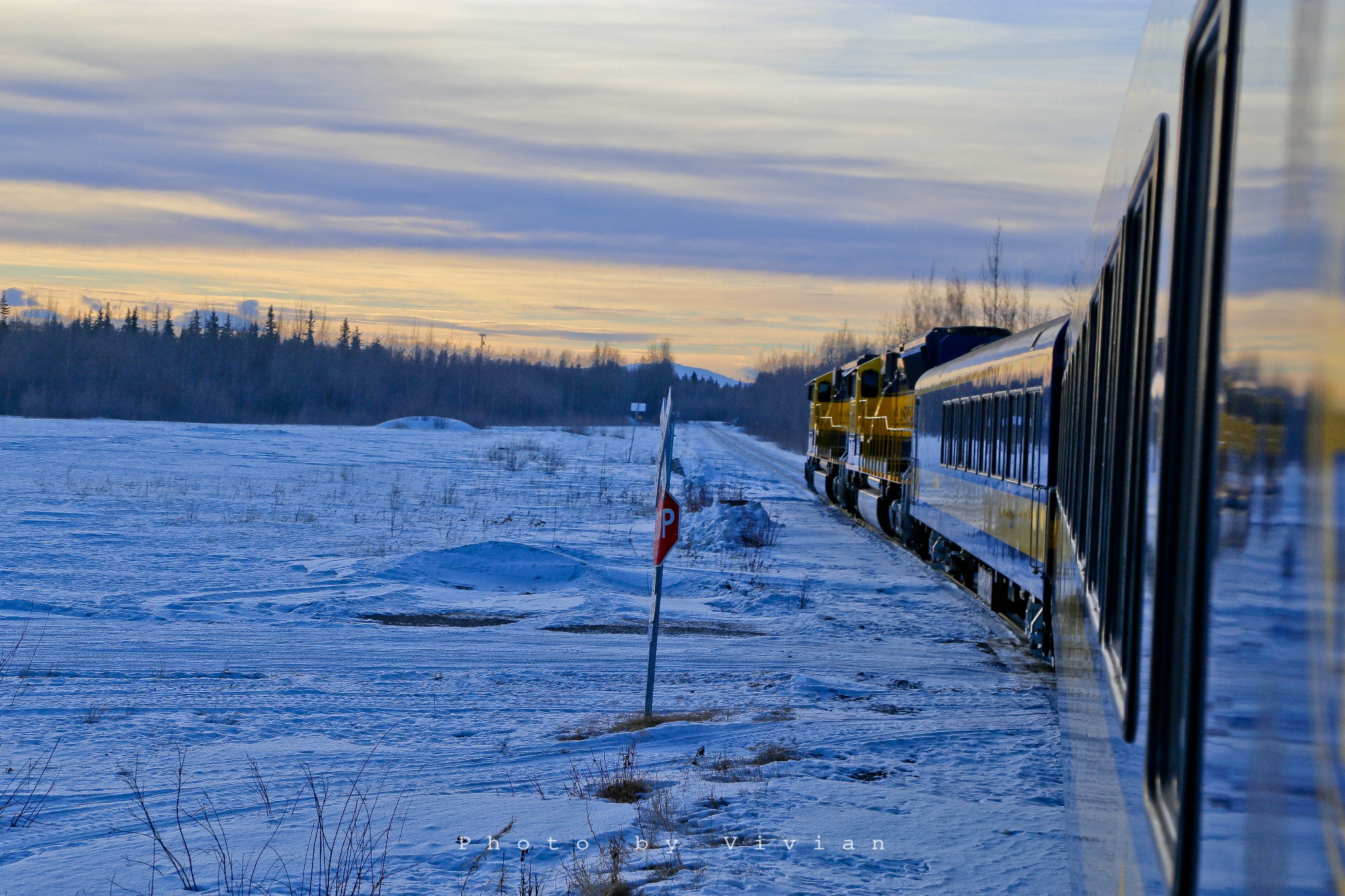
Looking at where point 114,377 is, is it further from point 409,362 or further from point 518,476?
point 518,476

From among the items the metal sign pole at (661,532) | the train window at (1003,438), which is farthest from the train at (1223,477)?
the train window at (1003,438)

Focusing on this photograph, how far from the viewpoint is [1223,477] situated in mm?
1294

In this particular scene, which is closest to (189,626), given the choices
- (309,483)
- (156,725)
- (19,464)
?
(156,725)

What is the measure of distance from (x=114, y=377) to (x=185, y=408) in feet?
52.4

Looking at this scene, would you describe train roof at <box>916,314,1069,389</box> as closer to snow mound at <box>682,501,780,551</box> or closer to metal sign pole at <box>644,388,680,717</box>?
metal sign pole at <box>644,388,680,717</box>

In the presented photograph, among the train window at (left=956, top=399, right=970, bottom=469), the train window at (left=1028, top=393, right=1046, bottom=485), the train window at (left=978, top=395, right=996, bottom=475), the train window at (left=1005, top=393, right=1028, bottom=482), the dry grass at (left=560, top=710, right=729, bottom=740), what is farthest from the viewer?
the train window at (left=956, top=399, right=970, bottom=469)

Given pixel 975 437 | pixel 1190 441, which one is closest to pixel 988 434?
pixel 975 437

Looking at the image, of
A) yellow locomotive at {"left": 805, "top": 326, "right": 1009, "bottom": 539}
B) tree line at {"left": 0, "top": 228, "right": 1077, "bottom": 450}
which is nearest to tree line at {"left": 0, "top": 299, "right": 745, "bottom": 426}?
tree line at {"left": 0, "top": 228, "right": 1077, "bottom": 450}

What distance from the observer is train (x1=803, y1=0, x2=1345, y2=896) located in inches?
36.8

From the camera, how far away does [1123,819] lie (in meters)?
2.32

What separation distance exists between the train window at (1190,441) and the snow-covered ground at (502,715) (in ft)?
13.6

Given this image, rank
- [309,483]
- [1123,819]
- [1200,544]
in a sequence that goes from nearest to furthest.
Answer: [1200,544] → [1123,819] → [309,483]

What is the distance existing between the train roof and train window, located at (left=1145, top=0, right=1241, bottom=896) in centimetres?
832

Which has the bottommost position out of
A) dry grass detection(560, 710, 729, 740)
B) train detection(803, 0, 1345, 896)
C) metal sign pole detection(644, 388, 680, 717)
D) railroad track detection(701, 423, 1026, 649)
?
dry grass detection(560, 710, 729, 740)
